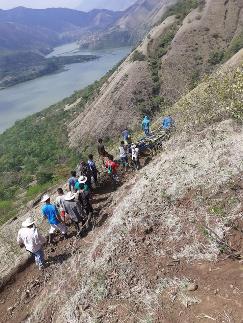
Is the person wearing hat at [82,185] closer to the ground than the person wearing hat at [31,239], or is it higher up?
closer to the ground

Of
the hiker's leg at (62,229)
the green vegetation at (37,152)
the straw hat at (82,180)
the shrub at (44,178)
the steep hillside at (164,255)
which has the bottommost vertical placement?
the green vegetation at (37,152)

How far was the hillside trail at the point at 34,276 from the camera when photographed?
10.4m

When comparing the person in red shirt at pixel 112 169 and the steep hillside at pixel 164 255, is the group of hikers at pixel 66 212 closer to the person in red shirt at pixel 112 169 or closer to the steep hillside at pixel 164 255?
the person in red shirt at pixel 112 169

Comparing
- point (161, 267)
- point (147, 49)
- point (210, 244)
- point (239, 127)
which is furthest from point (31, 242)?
point (147, 49)

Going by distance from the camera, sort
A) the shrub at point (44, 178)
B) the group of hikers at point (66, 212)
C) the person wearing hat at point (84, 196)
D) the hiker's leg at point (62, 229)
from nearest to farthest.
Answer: the group of hikers at point (66, 212) < the hiker's leg at point (62, 229) < the person wearing hat at point (84, 196) < the shrub at point (44, 178)

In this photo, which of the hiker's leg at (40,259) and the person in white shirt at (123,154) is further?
the person in white shirt at (123,154)

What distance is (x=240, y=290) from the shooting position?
788 cm

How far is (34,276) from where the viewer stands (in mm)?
11156

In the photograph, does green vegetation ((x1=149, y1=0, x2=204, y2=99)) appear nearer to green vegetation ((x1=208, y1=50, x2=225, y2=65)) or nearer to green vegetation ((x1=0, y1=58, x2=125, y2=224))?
green vegetation ((x1=208, y1=50, x2=225, y2=65))

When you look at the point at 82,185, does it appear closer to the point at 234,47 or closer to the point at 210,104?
the point at 210,104

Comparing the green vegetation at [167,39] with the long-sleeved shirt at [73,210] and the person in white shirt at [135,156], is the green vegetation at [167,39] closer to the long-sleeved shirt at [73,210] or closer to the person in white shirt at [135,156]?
the person in white shirt at [135,156]

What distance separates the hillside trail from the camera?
1035cm

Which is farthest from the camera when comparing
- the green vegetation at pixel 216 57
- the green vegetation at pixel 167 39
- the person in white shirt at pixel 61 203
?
the green vegetation at pixel 167 39

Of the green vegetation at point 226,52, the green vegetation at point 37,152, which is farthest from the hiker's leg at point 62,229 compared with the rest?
the green vegetation at point 226,52
